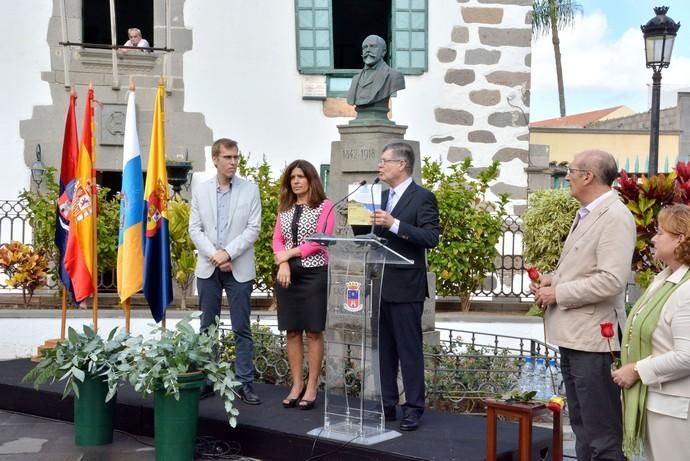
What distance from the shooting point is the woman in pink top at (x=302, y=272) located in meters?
6.05

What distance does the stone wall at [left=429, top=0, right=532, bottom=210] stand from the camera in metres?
12.0

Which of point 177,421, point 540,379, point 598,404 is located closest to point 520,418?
point 598,404

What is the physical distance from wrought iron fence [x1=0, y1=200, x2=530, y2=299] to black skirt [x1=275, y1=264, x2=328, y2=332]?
412cm

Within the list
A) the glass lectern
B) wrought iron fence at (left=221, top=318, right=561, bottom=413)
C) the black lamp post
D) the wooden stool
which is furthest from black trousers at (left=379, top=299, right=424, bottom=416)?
the black lamp post

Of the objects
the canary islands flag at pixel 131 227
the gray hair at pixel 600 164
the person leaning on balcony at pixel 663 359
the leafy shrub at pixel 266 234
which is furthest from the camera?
the leafy shrub at pixel 266 234

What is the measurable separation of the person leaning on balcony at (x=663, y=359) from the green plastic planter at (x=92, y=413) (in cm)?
331

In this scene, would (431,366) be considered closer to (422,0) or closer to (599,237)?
(599,237)

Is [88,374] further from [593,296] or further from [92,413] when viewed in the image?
[593,296]

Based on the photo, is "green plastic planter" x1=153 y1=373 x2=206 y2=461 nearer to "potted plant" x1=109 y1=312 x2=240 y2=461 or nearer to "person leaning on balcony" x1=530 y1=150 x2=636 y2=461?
"potted plant" x1=109 y1=312 x2=240 y2=461

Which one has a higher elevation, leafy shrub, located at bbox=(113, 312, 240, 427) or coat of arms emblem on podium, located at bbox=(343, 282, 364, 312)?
coat of arms emblem on podium, located at bbox=(343, 282, 364, 312)

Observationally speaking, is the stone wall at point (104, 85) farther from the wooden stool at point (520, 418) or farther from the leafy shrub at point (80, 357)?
the wooden stool at point (520, 418)

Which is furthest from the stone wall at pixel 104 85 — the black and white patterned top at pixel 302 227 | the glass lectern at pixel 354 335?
the glass lectern at pixel 354 335

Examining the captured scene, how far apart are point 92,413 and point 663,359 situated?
11.9 ft

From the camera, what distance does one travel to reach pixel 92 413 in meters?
5.93
